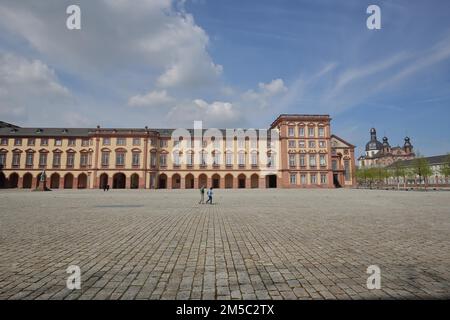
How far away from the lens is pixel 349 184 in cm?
5919

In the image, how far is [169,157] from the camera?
52656 mm

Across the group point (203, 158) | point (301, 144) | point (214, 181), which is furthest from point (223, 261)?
point (301, 144)

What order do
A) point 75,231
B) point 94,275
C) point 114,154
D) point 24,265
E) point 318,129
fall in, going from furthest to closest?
point 318,129 → point 114,154 → point 75,231 → point 24,265 → point 94,275

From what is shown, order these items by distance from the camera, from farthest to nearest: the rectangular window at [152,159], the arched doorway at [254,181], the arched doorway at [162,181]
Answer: the arched doorway at [254,181] → the arched doorway at [162,181] → the rectangular window at [152,159]

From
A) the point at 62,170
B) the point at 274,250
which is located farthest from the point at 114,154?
the point at 274,250

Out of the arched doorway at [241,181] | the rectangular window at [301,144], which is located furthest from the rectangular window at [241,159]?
the rectangular window at [301,144]

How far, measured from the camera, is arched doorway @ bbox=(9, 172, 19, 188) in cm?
5056

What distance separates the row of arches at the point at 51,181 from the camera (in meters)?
49.9

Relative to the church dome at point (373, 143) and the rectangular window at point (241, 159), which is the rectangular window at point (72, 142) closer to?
the rectangular window at point (241, 159)

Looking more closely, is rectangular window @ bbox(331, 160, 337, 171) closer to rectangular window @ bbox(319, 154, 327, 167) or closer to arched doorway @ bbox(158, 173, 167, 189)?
rectangular window @ bbox(319, 154, 327, 167)

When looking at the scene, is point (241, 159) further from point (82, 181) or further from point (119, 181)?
point (82, 181)
